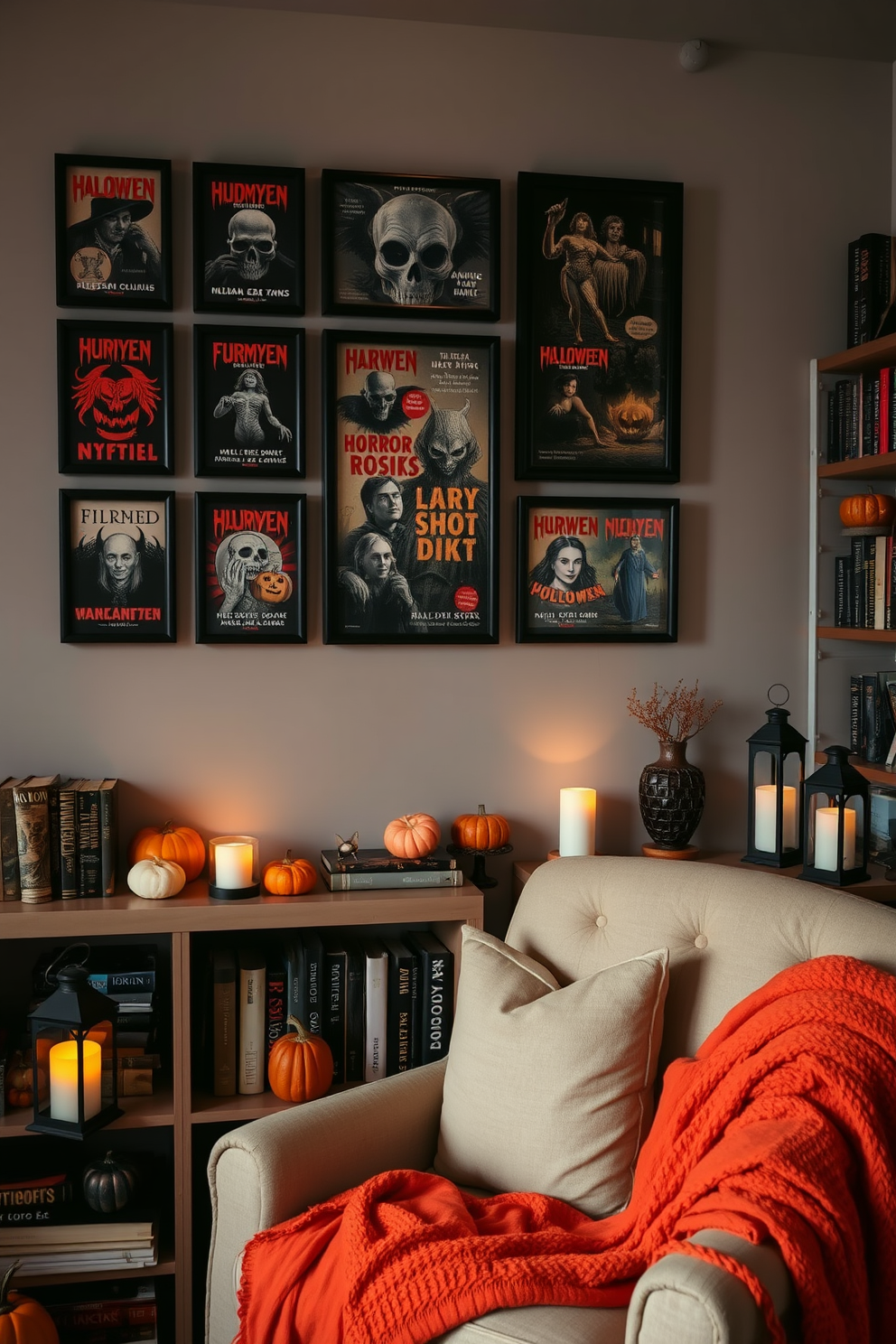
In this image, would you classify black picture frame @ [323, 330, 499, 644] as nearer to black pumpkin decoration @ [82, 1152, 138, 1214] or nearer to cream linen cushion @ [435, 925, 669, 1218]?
cream linen cushion @ [435, 925, 669, 1218]

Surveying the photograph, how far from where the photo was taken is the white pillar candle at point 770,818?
2428 mm

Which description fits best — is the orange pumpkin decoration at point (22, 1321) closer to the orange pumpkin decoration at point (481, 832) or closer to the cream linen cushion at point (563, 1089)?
the cream linen cushion at point (563, 1089)

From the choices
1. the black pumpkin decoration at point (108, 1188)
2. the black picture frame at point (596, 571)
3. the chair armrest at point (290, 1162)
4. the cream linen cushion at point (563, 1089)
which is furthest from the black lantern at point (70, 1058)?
the black picture frame at point (596, 571)

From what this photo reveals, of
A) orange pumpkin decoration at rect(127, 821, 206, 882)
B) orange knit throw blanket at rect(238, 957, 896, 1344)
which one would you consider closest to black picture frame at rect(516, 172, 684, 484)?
orange pumpkin decoration at rect(127, 821, 206, 882)

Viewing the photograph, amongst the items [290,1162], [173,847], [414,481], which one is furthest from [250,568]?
[290,1162]

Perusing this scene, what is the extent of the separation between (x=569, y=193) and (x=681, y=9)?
1.52 feet

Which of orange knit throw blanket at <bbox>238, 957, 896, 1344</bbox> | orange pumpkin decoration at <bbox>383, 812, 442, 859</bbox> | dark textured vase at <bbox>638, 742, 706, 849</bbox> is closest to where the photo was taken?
orange knit throw blanket at <bbox>238, 957, 896, 1344</bbox>

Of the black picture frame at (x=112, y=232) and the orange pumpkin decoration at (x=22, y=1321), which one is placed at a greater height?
the black picture frame at (x=112, y=232)

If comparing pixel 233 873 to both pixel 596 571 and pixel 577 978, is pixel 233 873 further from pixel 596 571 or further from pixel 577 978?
pixel 596 571

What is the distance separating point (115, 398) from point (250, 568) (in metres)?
0.47

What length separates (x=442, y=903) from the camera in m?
2.24

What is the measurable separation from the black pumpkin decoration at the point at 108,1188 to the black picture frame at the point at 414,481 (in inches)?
47.3

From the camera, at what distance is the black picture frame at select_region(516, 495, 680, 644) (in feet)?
8.39

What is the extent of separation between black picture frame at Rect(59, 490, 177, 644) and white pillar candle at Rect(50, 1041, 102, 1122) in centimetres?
88
